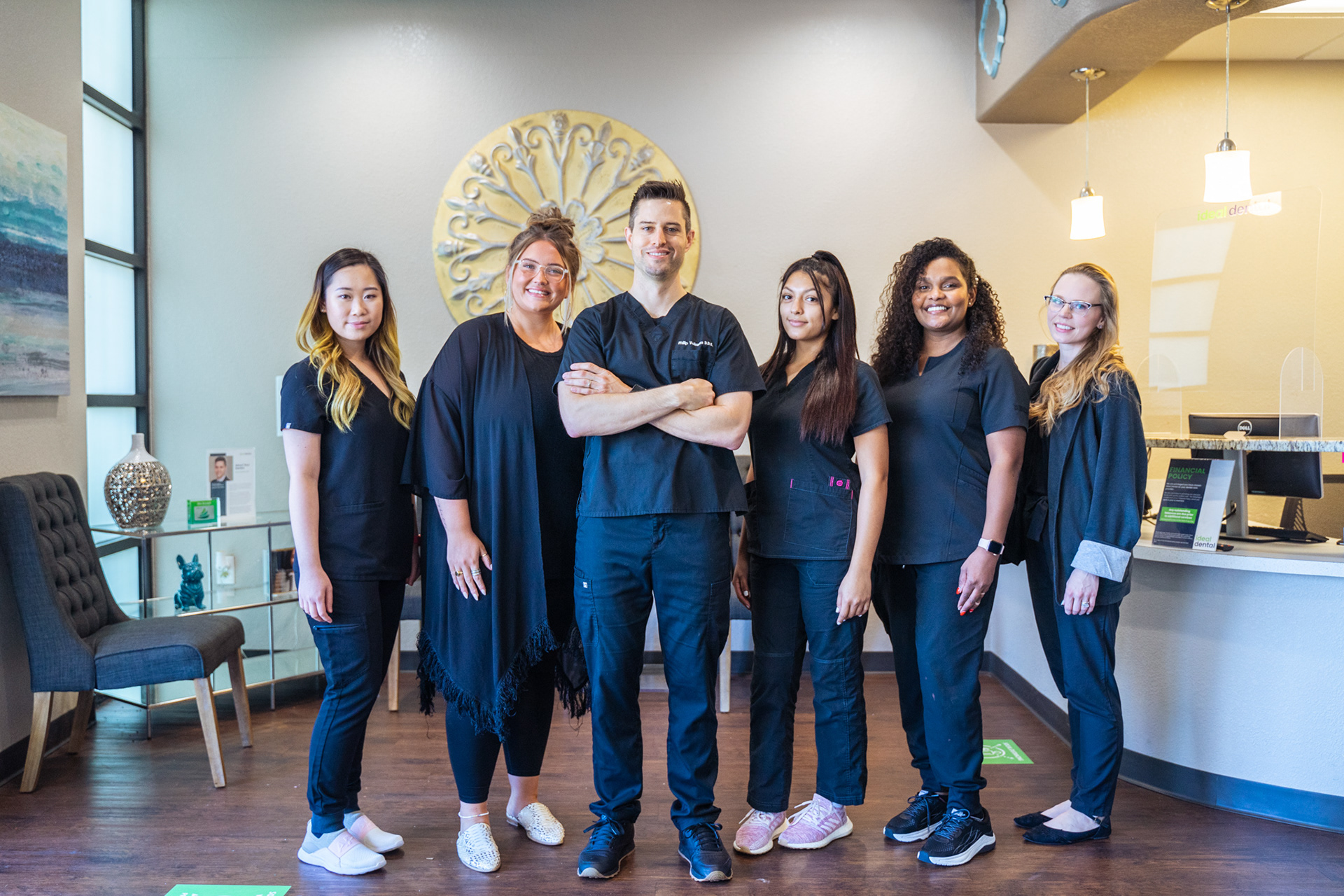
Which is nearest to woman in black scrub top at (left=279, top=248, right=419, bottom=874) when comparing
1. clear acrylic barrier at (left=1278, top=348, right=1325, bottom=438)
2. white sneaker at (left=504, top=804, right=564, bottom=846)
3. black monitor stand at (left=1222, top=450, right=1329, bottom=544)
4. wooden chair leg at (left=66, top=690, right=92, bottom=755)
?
white sneaker at (left=504, top=804, right=564, bottom=846)

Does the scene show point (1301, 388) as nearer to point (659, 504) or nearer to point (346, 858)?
point (659, 504)

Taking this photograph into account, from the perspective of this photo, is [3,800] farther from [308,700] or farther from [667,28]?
[667,28]

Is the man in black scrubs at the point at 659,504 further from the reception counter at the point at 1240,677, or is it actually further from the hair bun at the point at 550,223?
the reception counter at the point at 1240,677

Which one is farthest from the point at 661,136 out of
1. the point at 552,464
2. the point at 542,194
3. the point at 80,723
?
the point at 80,723

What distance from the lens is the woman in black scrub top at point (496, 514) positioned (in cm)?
218

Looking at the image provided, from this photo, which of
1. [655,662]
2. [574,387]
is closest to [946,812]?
[574,387]

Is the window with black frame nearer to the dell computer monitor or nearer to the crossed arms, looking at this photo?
the crossed arms

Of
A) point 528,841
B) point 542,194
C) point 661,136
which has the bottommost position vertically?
point 528,841

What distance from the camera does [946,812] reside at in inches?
91.3

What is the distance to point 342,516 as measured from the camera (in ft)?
7.25

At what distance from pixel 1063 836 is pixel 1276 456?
1.33 metres

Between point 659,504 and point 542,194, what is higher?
point 542,194

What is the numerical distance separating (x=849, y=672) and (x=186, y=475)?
339cm

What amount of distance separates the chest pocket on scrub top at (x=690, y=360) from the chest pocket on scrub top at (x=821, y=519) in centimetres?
38
